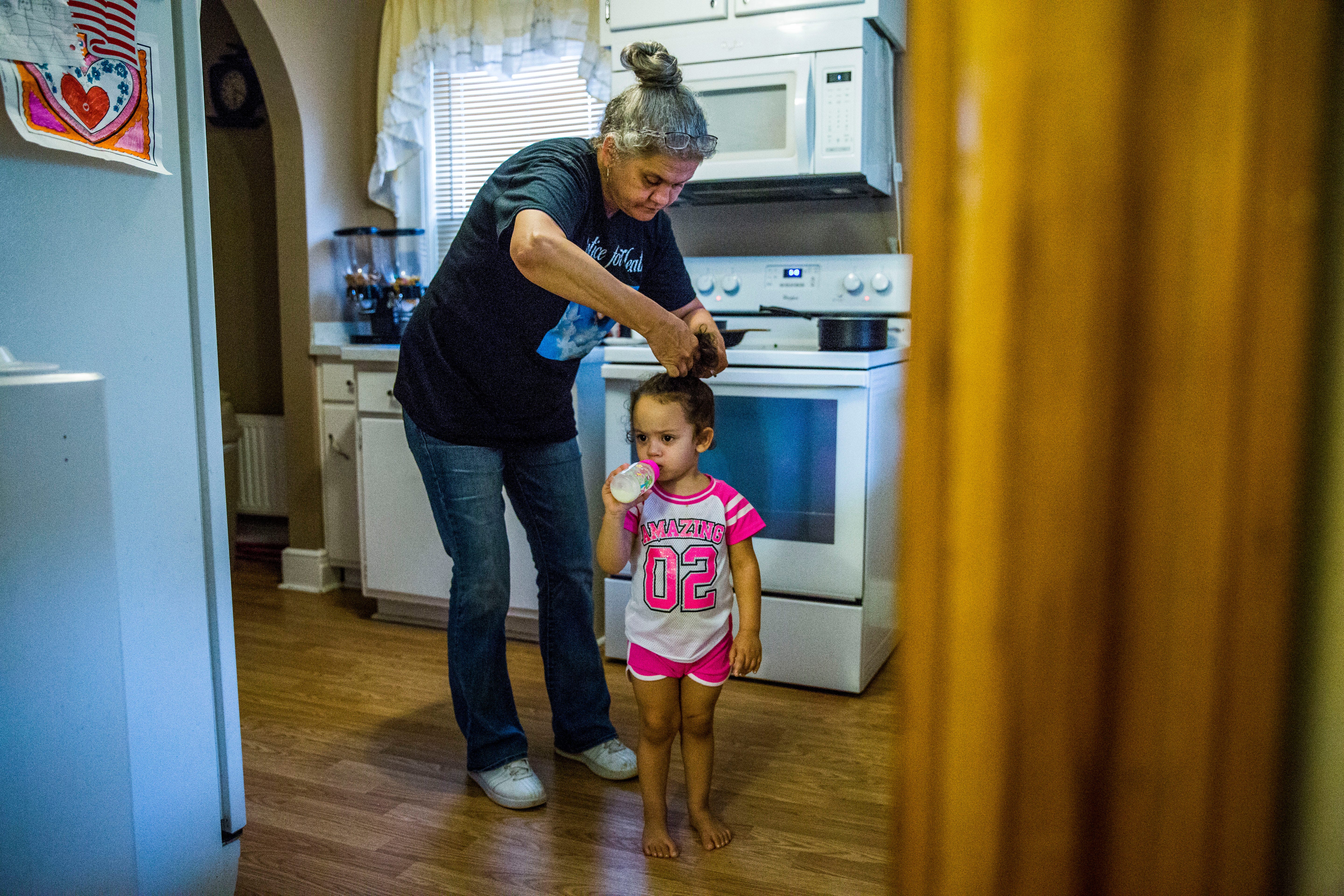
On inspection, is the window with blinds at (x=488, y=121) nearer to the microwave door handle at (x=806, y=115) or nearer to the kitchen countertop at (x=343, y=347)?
the kitchen countertop at (x=343, y=347)

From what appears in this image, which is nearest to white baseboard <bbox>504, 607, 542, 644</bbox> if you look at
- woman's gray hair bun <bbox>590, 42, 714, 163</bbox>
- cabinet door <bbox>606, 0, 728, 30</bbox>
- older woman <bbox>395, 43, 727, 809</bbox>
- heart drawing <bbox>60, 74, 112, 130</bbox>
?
older woman <bbox>395, 43, 727, 809</bbox>

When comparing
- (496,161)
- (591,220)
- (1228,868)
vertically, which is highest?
(496,161)

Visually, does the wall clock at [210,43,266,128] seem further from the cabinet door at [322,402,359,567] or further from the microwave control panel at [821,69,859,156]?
the microwave control panel at [821,69,859,156]

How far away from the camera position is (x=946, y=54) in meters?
0.30

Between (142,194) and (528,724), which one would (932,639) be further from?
(528,724)

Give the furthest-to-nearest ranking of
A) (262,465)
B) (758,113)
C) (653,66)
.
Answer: (262,465), (758,113), (653,66)

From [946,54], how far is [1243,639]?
0.22 meters

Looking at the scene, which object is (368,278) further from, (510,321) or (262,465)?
(510,321)

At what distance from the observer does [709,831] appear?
1.52 m

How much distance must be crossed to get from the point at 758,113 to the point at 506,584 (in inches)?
57.1

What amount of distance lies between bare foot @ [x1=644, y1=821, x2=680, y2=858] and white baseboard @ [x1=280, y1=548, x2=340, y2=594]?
200cm

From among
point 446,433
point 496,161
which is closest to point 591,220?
point 446,433

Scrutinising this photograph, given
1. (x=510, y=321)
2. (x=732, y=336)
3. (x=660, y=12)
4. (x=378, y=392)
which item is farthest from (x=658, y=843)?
(x=660, y=12)

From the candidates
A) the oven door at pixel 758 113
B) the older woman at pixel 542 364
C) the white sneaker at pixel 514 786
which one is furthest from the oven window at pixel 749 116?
the white sneaker at pixel 514 786
